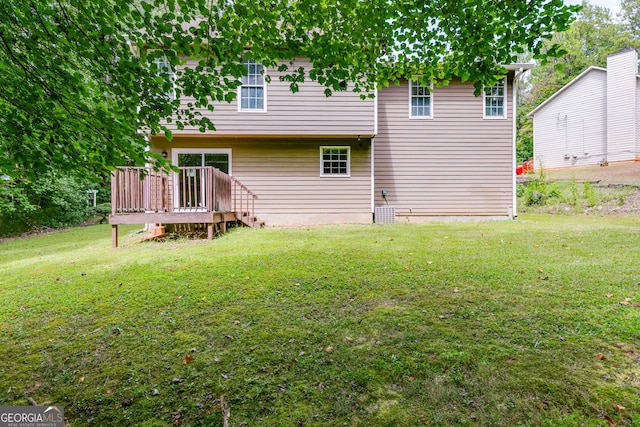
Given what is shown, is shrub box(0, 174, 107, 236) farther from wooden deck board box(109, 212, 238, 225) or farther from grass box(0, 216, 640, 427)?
grass box(0, 216, 640, 427)

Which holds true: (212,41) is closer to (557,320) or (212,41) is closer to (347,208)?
(557,320)

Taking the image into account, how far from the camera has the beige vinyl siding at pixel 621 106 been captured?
16.5 m

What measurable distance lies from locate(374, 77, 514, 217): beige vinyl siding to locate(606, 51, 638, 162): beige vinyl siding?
1171cm

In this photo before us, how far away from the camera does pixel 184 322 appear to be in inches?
118

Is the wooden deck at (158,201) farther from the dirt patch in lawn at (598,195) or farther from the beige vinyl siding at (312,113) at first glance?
the dirt patch in lawn at (598,195)

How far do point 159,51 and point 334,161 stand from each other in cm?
766

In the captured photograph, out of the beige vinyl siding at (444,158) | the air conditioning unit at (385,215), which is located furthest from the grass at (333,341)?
the beige vinyl siding at (444,158)

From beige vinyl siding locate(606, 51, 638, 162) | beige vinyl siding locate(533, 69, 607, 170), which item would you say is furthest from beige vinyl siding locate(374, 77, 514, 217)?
beige vinyl siding locate(606, 51, 638, 162)

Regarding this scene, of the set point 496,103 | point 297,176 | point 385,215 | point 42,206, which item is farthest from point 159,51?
point 42,206

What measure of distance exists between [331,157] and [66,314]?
807 centimetres

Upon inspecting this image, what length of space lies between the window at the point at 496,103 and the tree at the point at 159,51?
7787 mm

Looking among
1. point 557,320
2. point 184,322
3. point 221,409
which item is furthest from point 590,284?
point 184,322

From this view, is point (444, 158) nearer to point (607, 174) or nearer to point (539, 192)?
point (539, 192)

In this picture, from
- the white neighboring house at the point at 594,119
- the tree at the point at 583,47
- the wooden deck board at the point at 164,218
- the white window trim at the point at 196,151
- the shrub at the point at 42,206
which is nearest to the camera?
the wooden deck board at the point at 164,218
